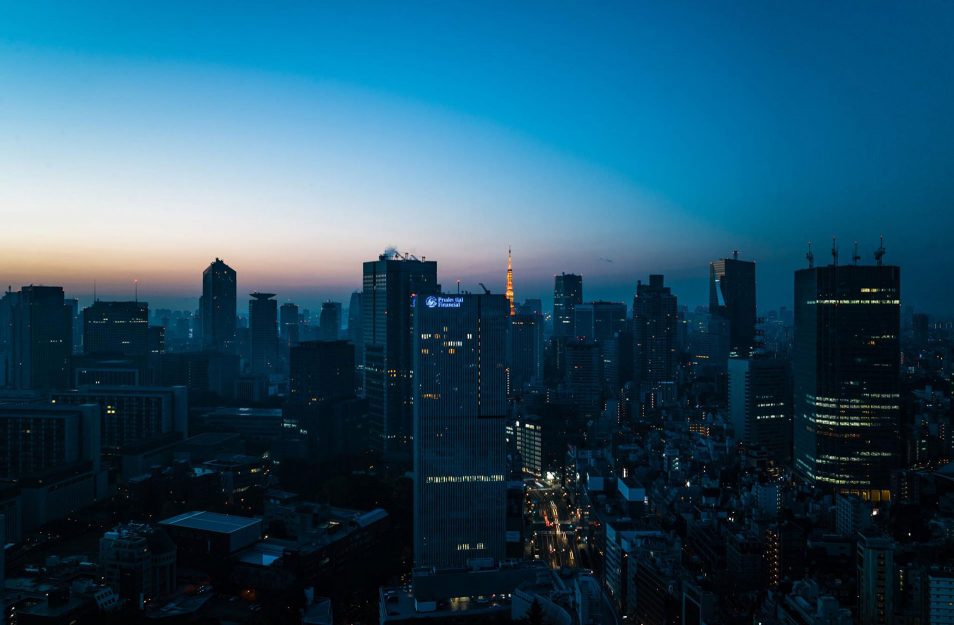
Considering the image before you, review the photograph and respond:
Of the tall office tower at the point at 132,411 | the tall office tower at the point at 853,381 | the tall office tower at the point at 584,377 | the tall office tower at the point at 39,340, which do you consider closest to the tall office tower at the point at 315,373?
the tall office tower at the point at 132,411

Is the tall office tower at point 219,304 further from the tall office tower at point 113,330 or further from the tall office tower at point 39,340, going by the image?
the tall office tower at point 39,340

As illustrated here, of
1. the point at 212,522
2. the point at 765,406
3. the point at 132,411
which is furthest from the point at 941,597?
the point at 132,411

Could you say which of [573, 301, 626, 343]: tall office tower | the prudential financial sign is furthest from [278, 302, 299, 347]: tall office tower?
the prudential financial sign

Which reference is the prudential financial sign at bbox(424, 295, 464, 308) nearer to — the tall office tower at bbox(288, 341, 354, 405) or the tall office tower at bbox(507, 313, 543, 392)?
the tall office tower at bbox(288, 341, 354, 405)

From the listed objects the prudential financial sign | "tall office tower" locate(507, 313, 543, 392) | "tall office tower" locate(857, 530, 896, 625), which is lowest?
"tall office tower" locate(857, 530, 896, 625)

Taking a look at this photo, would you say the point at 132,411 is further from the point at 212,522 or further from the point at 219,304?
the point at 219,304
